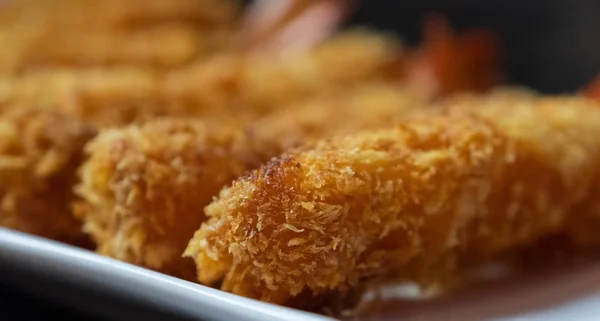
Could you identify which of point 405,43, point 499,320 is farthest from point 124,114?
point 405,43

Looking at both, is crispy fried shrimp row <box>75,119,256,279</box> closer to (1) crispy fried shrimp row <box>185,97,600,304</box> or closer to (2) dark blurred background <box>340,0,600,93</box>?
A: (1) crispy fried shrimp row <box>185,97,600,304</box>

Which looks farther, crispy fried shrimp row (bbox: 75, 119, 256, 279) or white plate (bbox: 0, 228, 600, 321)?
crispy fried shrimp row (bbox: 75, 119, 256, 279)

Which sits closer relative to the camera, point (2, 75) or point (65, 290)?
point (65, 290)

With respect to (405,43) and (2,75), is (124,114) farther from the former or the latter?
(405,43)

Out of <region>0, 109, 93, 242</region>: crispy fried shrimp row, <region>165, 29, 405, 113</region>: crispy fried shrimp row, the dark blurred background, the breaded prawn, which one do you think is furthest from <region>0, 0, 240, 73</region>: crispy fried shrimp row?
the dark blurred background

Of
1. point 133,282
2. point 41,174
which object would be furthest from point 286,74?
point 133,282

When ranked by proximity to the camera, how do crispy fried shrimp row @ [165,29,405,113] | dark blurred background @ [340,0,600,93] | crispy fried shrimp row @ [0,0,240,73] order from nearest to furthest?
crispy fried shrimp row @ [165,29,405,113]
crispy fried shrimp row @ [0,0,240,73]
dark blurred background @ [340,0,600,93]

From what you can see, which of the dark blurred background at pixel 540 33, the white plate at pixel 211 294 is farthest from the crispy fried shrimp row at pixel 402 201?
the dark blurred background at pixel 540 33
